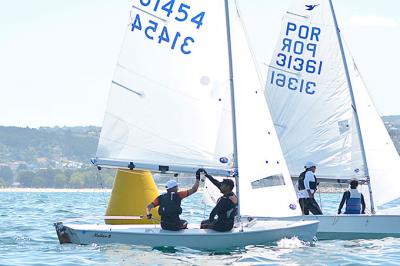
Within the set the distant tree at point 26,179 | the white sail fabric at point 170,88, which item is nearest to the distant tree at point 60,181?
the distant tree at point 26,179

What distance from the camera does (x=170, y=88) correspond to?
18.1 meters

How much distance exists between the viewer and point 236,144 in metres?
17.6

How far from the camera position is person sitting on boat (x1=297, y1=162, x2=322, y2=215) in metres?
20.8

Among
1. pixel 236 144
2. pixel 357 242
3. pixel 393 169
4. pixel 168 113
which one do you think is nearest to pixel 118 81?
pixel 168 113

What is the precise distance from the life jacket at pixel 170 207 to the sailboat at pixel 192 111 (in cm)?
65

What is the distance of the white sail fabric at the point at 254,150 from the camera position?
17562mm

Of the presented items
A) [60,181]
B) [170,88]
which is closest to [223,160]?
[170,88]

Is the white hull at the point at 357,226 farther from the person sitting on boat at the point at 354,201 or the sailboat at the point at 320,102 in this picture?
the sailboat at the point at 320,102

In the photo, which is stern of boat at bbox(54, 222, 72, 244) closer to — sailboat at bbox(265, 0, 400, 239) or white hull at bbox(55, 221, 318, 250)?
white hull at bbox(55, 221, 318, 250)

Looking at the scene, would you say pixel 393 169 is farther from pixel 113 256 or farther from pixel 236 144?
pixel 113 256

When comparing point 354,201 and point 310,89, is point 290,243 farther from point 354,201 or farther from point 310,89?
point 310,89

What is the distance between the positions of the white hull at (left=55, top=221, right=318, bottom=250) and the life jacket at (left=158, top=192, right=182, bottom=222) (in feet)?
0.95

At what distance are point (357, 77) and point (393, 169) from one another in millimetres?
2801

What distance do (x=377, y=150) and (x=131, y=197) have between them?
24.8 feet
